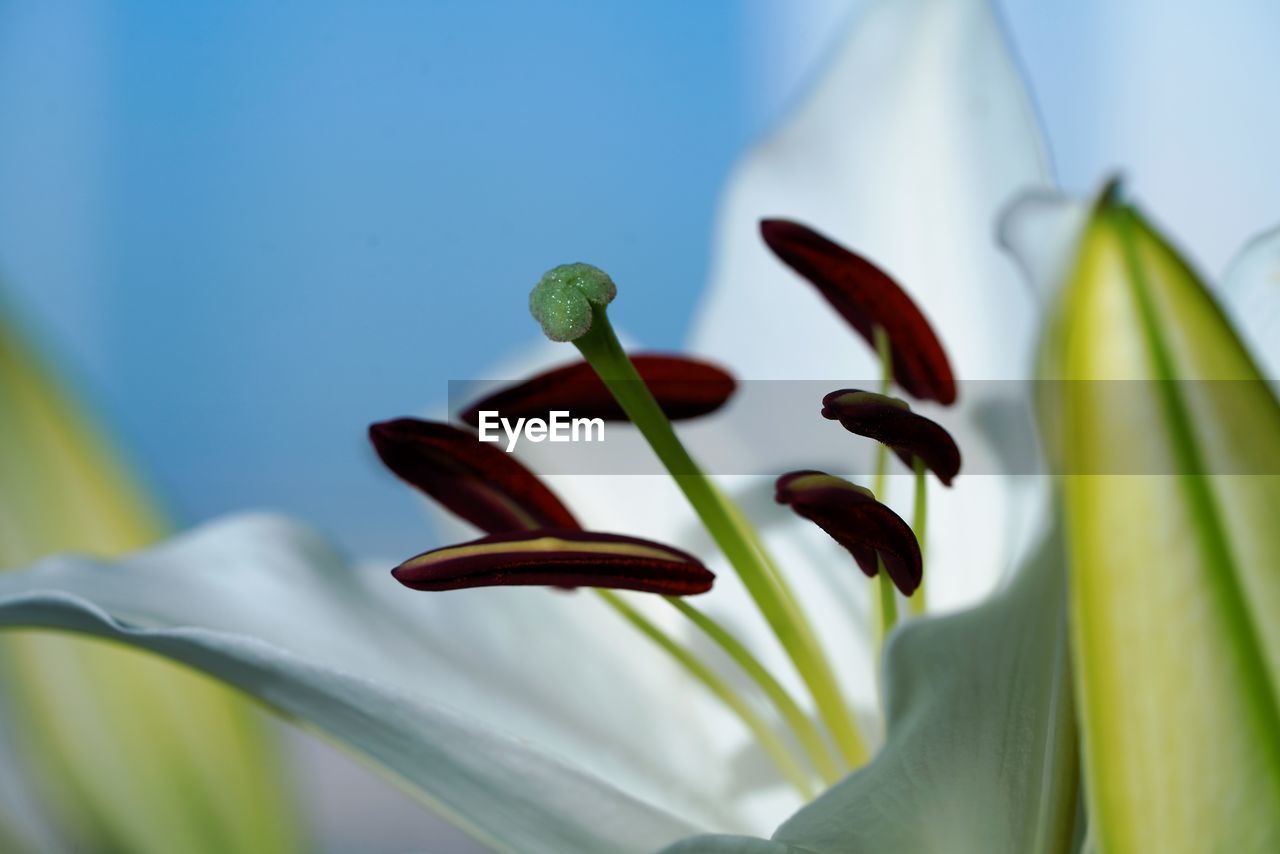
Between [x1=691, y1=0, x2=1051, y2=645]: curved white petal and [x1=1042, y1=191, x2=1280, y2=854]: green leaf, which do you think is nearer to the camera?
[x1=1042, y1=191, x2=1280, y2=854]: green leaf

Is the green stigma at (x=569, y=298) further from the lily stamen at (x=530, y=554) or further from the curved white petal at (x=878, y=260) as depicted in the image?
the curved white petal at (x=878, y=260)

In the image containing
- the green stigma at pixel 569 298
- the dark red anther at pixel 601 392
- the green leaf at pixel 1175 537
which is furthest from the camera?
the dark red anther at pixel 601 392

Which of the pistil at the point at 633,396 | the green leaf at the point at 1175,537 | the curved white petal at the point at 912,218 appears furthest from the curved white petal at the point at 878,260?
the green leaf at the point at 1175,537

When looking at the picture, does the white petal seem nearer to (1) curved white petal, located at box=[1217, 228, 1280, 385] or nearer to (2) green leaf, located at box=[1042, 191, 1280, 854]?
(1) curved white petal, located at box=[1217, 228, 1280, 385]

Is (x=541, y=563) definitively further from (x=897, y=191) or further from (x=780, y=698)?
(x=897, y=191)

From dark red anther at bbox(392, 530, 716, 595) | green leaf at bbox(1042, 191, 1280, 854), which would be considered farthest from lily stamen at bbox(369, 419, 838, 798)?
green leaf at bbox(1042, 191, 1280, 854)

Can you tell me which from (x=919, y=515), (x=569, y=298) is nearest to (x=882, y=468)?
(x=919, y=515)

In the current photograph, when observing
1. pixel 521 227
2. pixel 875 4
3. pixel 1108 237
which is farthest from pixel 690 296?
pixel 1108 237
